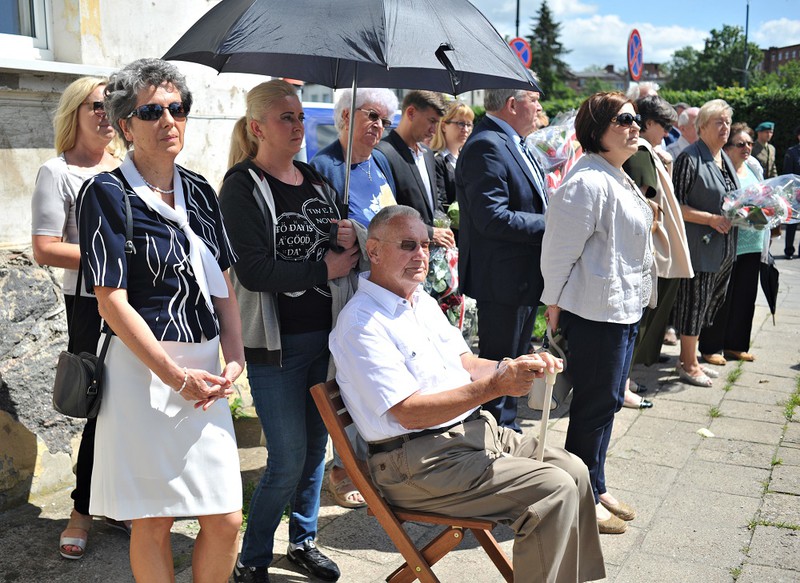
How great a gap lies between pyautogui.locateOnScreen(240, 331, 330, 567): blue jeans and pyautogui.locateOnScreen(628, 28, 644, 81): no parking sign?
1077cm

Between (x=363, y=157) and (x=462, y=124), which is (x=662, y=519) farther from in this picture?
(x=462, y=124)

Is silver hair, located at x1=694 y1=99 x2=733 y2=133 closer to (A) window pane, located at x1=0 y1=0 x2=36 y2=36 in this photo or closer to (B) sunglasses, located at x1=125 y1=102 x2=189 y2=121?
(A) window pane, located at x1=0 y1=0 x2=36 y2=36

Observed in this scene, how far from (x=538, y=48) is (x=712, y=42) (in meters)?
34.8

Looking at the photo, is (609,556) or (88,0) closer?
(609,556)

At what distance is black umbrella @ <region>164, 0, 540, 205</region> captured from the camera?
2.89 meters

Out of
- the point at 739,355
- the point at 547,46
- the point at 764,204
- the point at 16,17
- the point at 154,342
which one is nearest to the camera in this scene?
the point at 154,342

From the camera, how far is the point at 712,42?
109 meters

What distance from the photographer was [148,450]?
261 centimetres

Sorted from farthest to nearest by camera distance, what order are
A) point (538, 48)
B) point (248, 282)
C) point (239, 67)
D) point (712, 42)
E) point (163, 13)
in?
point (712, 42)
point (538, 48)
point (163, 13)
point (239, 67)
point (248, 282)

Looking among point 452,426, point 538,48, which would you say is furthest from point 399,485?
point 538,48

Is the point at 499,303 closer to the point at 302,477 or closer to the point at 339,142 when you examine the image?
the point at 339,142

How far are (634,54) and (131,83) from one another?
11.6m

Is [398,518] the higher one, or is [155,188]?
[155,188]

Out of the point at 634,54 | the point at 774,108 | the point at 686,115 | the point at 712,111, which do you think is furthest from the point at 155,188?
the point at 774,108
